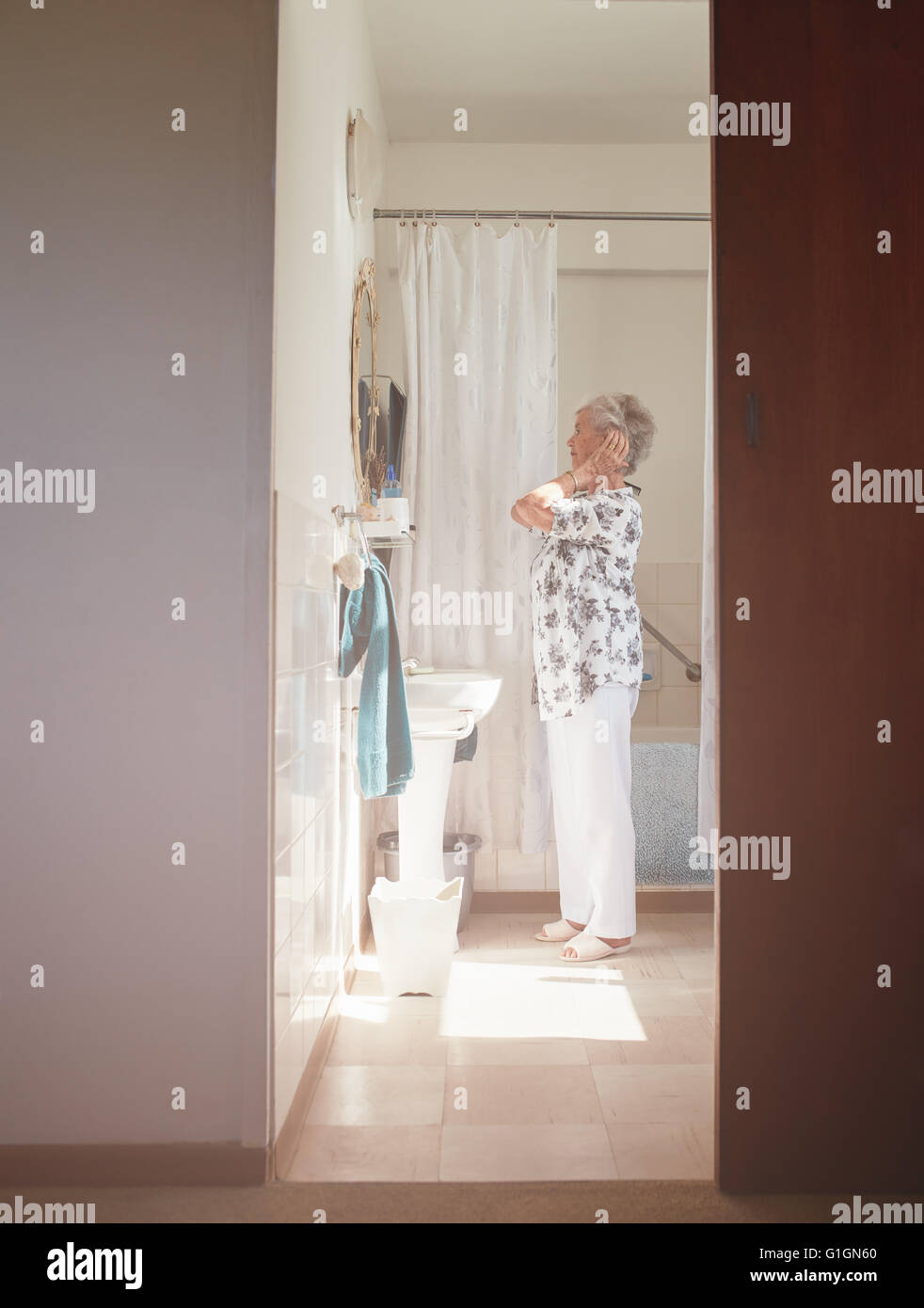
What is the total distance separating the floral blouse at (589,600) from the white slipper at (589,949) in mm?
622

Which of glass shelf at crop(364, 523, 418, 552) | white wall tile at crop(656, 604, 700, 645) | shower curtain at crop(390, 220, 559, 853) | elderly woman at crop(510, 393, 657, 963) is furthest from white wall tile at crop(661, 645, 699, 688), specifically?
glass shelf at crop(364, 523, 418, 552)

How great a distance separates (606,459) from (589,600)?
1.34 ft

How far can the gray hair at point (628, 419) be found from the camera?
2.84 m

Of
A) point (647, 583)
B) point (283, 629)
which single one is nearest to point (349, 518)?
point (283, 629)

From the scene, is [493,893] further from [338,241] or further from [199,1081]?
[338,241]

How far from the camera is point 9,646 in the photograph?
5.15 ft

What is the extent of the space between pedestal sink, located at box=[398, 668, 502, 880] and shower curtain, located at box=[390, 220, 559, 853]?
0.36 m

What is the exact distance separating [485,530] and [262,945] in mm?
1844

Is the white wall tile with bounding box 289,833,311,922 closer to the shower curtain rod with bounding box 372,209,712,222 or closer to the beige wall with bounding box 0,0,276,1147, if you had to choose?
the beige wall with bounding box 0,0,276,1147

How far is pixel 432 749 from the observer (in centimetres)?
272
